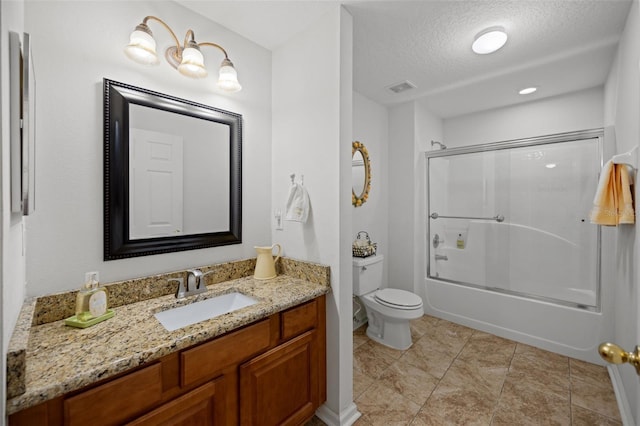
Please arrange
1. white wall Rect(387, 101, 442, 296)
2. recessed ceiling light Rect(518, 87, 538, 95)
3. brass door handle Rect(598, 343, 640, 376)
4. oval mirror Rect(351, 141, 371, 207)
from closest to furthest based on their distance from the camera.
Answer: brass door handle Rect(598, 343, 640, 376) < recessed ceiling light Rect(518, 87, 538, 95) < oval mirror Rect(351, 141, 371, 207) < white wall Rect(387, 101, 442, 296)

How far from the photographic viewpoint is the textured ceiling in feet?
5.34

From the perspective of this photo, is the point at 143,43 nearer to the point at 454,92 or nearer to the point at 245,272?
the point at 245,272

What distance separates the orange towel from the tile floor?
3.96 feet

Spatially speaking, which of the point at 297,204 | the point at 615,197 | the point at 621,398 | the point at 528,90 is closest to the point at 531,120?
the point at 528,90

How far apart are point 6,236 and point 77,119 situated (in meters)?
0.79

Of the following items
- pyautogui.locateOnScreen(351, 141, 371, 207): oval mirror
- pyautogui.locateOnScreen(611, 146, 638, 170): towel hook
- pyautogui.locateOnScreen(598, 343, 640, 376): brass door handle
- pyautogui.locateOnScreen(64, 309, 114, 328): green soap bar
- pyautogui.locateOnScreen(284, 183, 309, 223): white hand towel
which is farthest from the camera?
pyautogui.locateOnScreen(351, 141, 371, 207): oval mirror

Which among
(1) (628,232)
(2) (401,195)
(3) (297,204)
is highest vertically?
(2) (401,195)

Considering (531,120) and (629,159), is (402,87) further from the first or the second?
(629,159)

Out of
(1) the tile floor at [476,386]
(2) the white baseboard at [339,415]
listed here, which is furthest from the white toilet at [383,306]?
(2) the white baseboard at [339,415]

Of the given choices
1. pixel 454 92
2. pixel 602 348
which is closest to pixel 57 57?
pixel 602 348

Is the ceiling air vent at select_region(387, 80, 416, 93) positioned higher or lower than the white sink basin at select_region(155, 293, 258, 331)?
higher

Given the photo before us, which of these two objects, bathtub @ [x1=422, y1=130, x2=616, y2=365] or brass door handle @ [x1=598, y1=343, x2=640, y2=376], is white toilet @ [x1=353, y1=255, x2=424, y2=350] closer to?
bathtub @ [x1=422, y1=130, x2=616, y2=365]

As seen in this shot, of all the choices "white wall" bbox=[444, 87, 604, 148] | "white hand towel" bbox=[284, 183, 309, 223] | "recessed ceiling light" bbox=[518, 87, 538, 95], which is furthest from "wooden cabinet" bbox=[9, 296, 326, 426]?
"white wall" bbox=[444, 87, 604, 148]

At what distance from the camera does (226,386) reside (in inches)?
47.3
